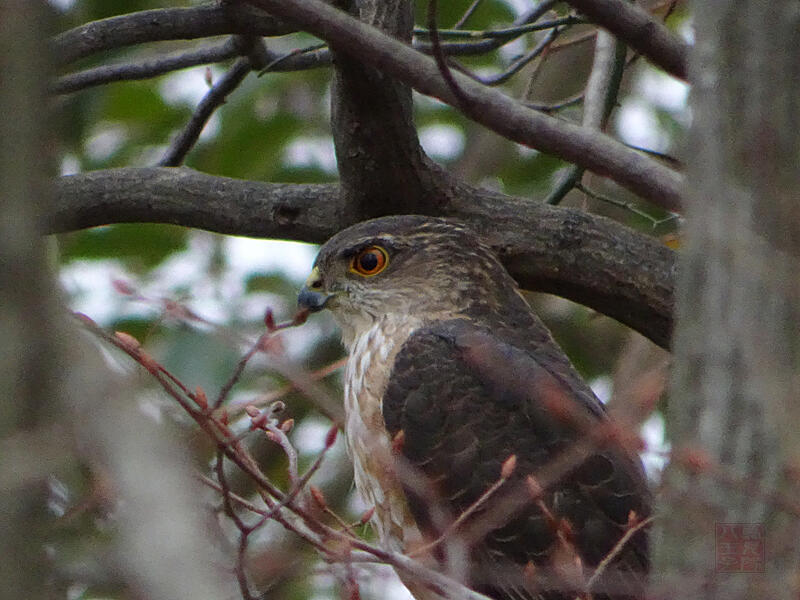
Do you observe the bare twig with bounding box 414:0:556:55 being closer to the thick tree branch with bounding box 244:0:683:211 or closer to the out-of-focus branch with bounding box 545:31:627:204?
the out-of-focus branch with bounding box 545:31:627:204

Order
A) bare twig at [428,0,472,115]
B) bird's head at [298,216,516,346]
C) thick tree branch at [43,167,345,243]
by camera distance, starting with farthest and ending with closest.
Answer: bird's head at [298,216,516,346] → thick tree branch at [43,167,345,243] → bare twig at [428,0,472,115]

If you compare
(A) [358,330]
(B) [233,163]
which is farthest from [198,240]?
(A) [358,330]

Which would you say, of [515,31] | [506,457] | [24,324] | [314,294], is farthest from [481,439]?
[24,324]

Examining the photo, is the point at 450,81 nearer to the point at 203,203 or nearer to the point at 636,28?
the point at 636,28

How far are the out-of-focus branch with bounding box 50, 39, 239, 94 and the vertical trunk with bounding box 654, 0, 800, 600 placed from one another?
128 inches

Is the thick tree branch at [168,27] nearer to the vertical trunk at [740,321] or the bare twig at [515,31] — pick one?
the bare twig at [515,31]

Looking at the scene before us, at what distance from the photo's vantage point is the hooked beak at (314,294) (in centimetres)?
512

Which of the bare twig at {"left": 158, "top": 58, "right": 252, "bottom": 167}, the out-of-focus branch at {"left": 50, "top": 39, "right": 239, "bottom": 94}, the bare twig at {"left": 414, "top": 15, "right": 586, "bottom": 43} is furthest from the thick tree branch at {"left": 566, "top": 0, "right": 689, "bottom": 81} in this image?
the bare twig at {"left": 158, "top": 58, "right": 252, "bottom": 167}

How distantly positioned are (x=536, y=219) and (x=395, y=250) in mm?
669

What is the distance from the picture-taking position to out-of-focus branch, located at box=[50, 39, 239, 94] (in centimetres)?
486

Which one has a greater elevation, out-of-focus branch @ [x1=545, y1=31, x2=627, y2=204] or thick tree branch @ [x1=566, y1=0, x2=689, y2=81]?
thick tree branch @ [x1=566, y1=0, x2=689, y2=81]

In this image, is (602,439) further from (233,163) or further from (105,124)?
(105,124)

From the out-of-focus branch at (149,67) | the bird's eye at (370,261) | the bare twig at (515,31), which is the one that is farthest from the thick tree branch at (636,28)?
the out-of-focus branch at (149,67)

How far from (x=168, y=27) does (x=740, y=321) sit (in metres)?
3.02
